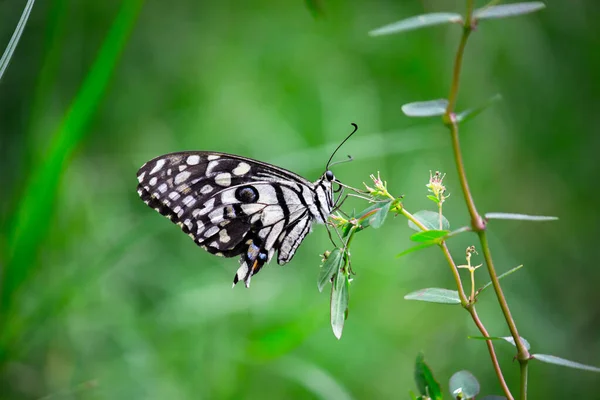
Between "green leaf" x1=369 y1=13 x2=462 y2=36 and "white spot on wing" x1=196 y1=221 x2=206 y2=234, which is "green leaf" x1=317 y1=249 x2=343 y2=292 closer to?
"green leaf" x1=369 y1=13 x2=462 y2=36

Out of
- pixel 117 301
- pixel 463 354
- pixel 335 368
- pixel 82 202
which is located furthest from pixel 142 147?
pixel 463 354

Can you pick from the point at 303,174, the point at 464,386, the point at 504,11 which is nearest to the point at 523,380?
the point at 464,386

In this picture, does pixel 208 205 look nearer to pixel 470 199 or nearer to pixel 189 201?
pixel 189 201

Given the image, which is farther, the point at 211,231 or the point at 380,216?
the point at 211,231

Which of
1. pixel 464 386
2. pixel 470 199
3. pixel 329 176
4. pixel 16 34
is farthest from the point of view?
pixel 329 176

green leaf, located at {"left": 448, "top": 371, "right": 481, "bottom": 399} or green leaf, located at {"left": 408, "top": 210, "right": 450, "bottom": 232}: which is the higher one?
green leaf, located at {"left": 408, "top": 210, "right": 450, "bottom": 232}

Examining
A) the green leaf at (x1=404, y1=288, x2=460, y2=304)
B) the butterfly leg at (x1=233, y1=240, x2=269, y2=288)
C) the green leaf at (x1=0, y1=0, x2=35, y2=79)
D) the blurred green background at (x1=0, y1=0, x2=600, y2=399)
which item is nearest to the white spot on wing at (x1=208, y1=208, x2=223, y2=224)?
the butterfly leg at (x1=233, y1=240, x2=269, y2=288)

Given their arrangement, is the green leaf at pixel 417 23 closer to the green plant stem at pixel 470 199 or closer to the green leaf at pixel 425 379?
the green plant stem at pixel 470 199
